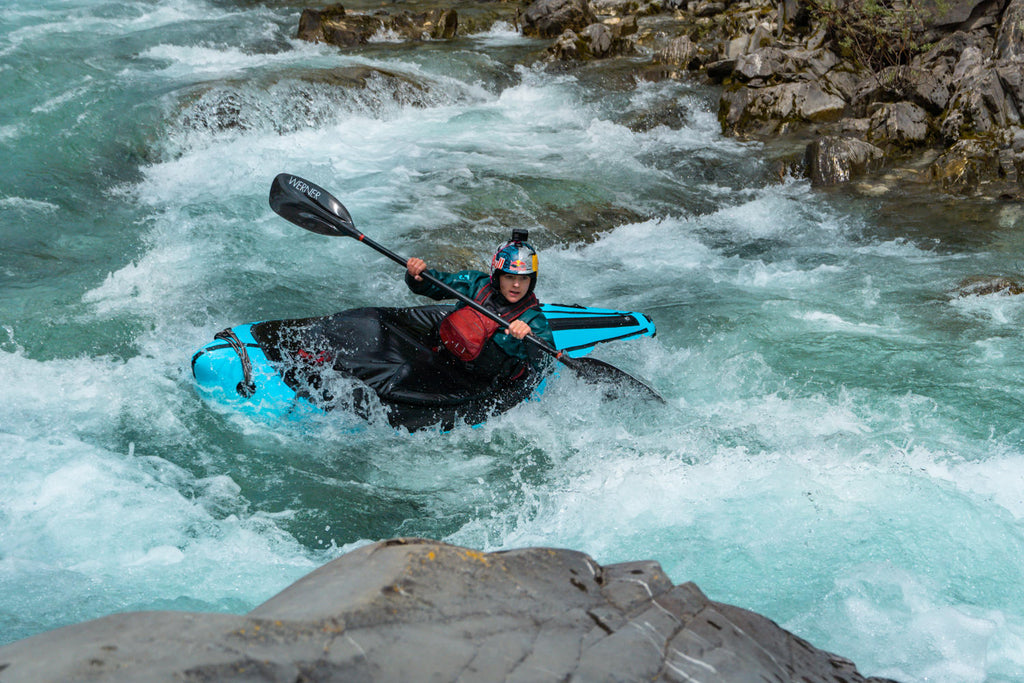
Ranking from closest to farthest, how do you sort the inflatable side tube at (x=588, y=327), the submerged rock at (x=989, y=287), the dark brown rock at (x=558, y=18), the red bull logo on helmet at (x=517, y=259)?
the red bull logo on helmet at (x=517, y=259)
the inflatable side tube at (x=588, y=327)
the submerged rock at (x=989, y=287)
the dark brown rock at (x=558, y=18)

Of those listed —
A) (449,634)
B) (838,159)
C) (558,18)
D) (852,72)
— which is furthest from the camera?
(558,18)

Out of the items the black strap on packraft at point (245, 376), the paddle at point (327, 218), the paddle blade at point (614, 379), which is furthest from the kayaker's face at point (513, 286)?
the black strap on packraft at point (245, 376)

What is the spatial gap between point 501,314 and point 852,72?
7.70m

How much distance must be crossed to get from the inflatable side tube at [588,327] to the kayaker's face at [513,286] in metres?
0.61

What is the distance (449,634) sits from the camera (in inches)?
73.4

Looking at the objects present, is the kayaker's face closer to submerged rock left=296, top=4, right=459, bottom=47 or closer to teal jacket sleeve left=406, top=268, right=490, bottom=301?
teal jacket sleeve left=406, top=268, right=490, bottom=301

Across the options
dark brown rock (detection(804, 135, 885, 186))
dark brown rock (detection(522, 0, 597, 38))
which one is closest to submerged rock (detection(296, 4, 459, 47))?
dark brown rock (detection(522, 0, 597, 38))

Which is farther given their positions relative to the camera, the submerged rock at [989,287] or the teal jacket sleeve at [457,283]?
the submerged rock at [989,287]

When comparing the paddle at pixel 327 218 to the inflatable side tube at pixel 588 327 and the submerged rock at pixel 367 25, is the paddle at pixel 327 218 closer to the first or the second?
the inflatable side tube at pixel 588 327

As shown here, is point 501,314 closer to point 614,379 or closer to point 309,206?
point 614,379

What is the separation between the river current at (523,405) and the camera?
3244 millimetres

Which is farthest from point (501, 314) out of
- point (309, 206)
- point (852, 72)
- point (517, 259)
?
point (852, 72)

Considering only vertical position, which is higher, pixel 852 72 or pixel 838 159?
pixel 852 72

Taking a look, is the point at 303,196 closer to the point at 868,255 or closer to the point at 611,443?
the point at 611,443
